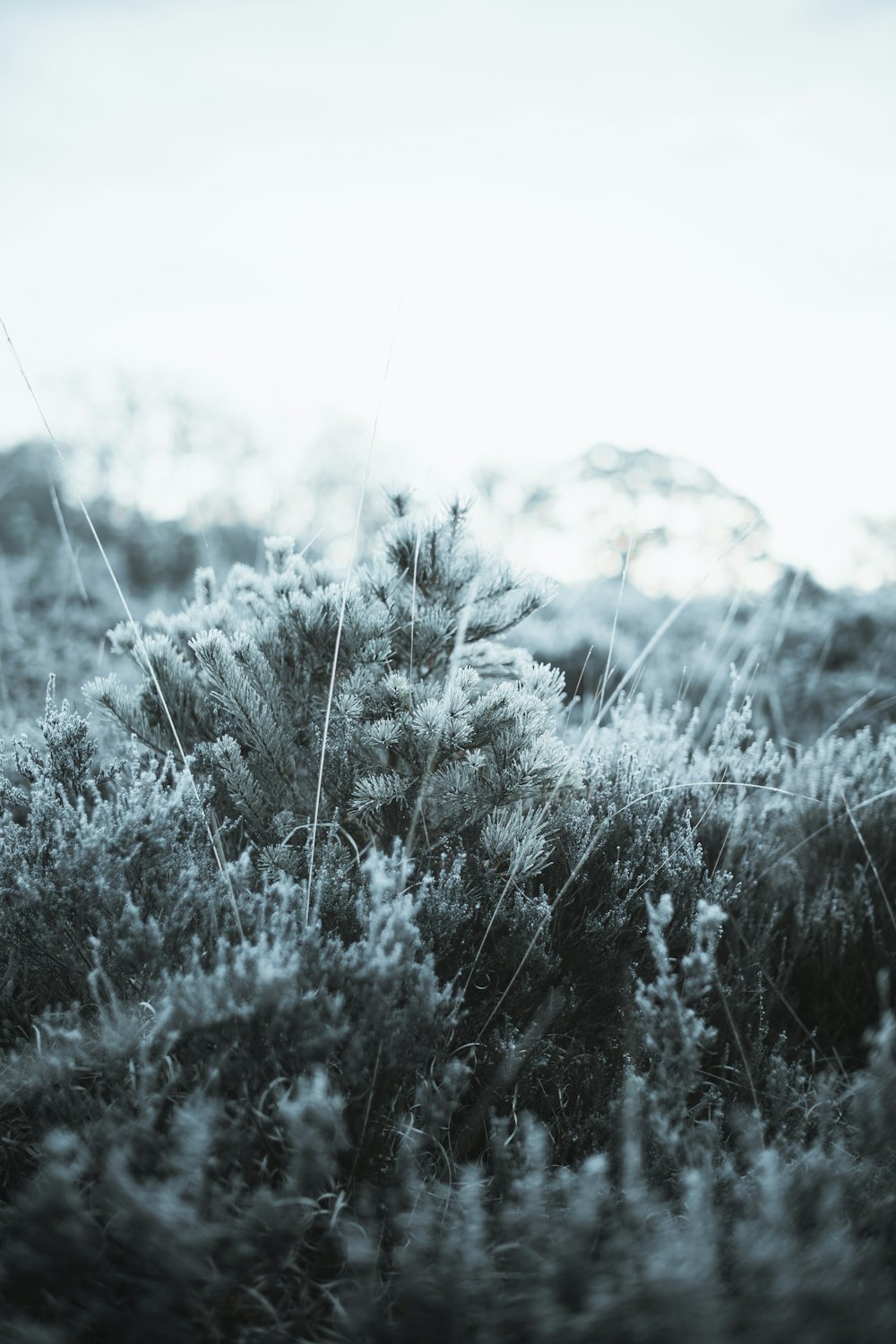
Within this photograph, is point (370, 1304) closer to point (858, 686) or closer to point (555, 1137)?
point (555, 1137)

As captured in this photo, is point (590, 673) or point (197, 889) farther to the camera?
point (590, 673)

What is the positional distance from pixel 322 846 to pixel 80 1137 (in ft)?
2.88

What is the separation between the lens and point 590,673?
21.5 feet

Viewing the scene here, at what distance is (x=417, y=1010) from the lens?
1.66 m

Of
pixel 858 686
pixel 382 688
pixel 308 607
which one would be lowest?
pixel 858 686

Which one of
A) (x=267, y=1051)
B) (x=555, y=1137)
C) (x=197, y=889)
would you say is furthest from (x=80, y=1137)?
(x=555, y=1137)

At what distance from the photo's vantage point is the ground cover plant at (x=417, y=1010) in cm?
121

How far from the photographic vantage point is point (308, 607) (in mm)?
2346

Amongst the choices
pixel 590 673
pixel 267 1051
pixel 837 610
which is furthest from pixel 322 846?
pixel 837 610

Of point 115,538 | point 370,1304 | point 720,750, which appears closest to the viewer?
point 370,1304

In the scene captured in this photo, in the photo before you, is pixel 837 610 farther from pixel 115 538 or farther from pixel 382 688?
pixel 115 538

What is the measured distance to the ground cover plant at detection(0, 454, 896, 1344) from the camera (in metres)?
1.21

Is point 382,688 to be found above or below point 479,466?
below

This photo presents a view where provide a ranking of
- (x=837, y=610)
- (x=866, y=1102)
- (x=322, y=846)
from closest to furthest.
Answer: (x=866, y=1102)
(x=322, y=846)
(x=837, y=610)
